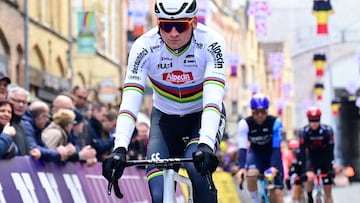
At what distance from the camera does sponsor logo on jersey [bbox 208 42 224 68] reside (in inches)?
305

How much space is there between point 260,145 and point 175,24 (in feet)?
22.1

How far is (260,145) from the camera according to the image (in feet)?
46.0

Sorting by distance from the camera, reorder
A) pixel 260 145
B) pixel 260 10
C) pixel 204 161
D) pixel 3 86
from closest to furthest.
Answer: pixel 204 161 → pixel 3 86 → pixel 260 145 → pixel 260 10

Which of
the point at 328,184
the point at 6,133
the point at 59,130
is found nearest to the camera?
the point at 6,133

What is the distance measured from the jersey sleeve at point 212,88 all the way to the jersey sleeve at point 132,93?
51 cm

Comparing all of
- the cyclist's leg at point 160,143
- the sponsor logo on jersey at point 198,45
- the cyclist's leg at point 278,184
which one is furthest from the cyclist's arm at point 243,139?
the sponsor logo on jersey at point 198,45

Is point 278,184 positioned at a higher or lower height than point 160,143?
lower

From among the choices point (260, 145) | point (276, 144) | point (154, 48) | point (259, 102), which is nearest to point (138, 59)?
point (154, 48)

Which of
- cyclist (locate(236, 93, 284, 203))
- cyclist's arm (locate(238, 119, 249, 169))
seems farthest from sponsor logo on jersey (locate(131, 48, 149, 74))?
cyclist's arm (locate(238, 119, 249, 169))

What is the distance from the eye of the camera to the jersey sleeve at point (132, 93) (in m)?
7.28

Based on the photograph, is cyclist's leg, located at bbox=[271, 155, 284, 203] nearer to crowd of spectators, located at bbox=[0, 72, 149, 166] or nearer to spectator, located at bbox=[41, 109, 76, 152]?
crowd of spectators, located at bbox=[0, 72, 149, 166]

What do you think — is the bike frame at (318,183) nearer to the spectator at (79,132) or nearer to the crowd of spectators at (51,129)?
the crowd of spectators at (51,129)

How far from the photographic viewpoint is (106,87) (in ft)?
103

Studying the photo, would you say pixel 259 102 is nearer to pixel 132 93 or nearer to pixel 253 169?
pixel 253 169
